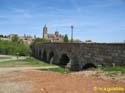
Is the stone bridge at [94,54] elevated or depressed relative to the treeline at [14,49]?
elevated

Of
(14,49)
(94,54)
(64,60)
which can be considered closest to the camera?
(94,54)

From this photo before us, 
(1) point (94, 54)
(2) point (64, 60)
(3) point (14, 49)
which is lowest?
(3) point (14, 49)

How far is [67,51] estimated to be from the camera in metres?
32.4

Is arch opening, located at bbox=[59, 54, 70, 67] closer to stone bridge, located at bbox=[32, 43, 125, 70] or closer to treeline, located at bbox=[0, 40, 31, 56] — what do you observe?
stone bridge, located at bbox=[32, 43, 125, 70]

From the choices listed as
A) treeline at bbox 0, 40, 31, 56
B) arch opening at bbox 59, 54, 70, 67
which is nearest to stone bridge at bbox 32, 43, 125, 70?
arch opening at bbox 59, 54, 70, 67

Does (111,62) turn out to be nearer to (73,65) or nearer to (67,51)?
(73,65)

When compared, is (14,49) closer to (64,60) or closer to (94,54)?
(64,60)

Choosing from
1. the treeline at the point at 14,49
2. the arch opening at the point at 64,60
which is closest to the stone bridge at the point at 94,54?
the arch opening at the point at 64,60

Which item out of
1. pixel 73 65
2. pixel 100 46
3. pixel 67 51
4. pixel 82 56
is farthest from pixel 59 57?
pixel 100 46

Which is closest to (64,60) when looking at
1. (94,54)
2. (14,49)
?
(94,54)

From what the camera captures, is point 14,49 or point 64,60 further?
point 14,49

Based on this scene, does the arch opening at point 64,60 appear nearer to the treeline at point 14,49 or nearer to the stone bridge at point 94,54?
the stone bridge at point 94,54

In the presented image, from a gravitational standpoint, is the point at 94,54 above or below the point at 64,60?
above

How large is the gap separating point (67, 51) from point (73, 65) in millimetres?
4269
